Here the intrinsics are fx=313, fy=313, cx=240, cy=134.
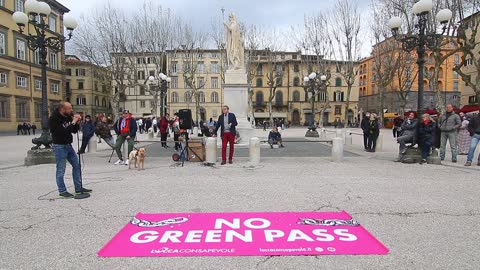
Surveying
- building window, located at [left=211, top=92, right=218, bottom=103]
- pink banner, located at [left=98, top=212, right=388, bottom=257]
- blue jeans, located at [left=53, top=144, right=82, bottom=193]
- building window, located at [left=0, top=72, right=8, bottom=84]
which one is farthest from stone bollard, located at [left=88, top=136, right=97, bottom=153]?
building window, located at [left=211, top=92, right=218, bottom=103]

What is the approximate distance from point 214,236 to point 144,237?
91 cm

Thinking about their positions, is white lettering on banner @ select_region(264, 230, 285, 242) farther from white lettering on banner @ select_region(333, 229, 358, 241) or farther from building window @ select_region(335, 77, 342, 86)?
building window @ select_region(335, 77, 342, 86)

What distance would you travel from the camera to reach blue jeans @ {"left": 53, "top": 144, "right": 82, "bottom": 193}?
5887 mm

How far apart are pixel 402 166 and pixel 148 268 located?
8.99 metres

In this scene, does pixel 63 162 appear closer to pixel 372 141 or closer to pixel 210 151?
pixel 210 151

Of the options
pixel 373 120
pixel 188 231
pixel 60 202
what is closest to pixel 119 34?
pixel 373 120

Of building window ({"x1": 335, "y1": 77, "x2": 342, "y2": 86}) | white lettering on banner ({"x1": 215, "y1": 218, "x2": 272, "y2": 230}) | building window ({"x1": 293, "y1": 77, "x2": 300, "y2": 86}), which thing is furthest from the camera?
building window ({"x1": 335, "y1": 77, "x2": 342, "y2": 86})

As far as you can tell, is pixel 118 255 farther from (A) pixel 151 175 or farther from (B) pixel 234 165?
→ (B) pixel 234 165

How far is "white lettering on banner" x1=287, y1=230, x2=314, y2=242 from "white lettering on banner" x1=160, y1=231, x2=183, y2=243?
1.41m

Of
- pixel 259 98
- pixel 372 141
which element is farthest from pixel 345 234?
pixel 259 98

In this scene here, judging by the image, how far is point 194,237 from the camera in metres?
4.04

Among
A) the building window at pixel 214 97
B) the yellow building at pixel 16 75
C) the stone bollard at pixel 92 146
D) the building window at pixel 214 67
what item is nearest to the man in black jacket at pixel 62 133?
the stone bollard at pixel 92 146

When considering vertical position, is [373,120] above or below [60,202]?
above

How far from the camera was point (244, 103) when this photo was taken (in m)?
16.5
